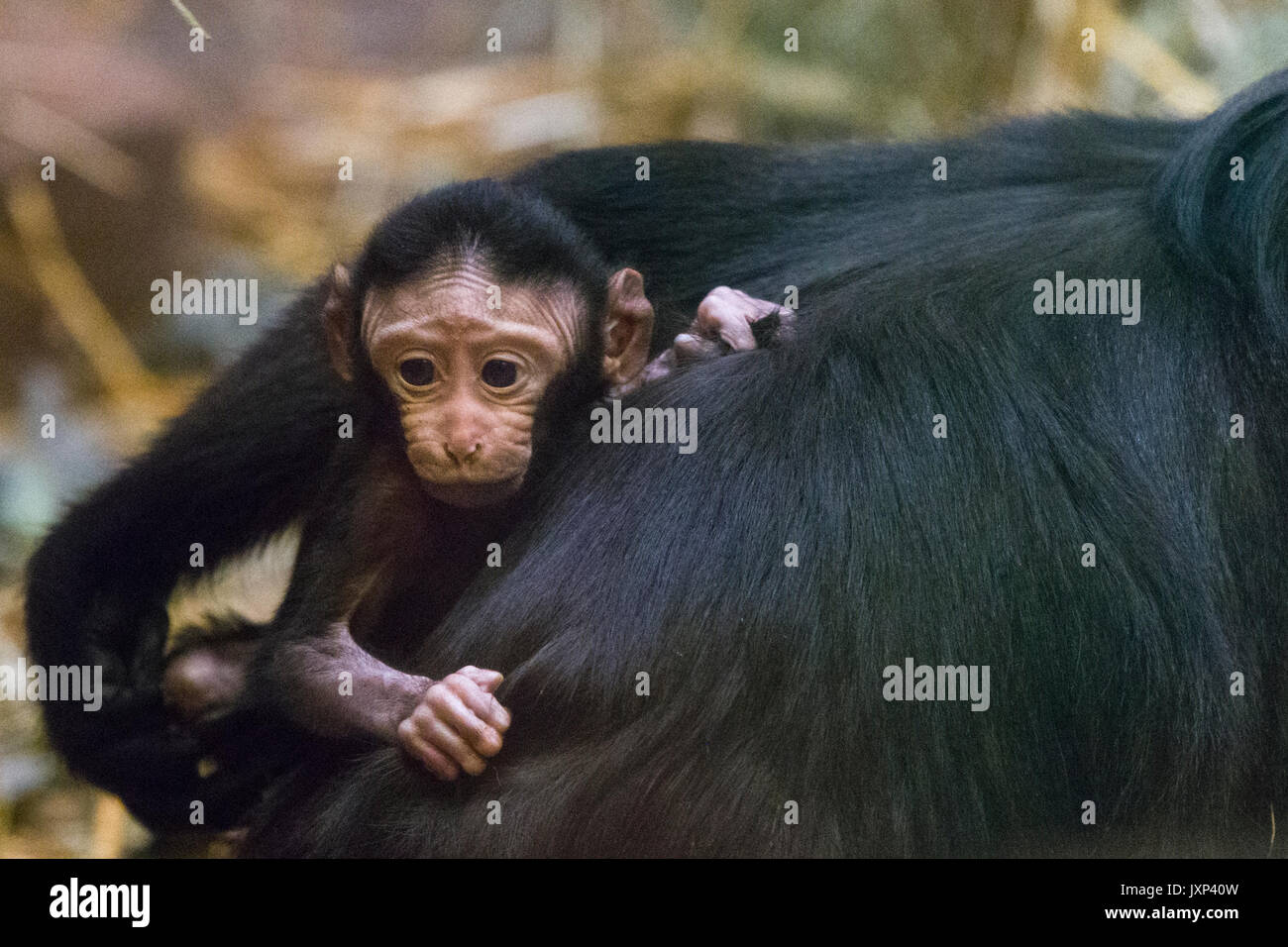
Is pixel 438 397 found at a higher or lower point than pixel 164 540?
higher

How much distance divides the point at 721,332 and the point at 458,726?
1042mm

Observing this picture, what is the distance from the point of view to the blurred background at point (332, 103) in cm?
698

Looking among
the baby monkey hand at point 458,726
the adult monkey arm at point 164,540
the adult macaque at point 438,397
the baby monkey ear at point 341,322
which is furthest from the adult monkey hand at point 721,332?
the adult monkey arm at point 164,540

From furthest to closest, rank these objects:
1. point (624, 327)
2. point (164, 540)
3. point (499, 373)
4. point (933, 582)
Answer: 1. point (164, 540)
2. point (624, 327)
3. point (499, 373)
4. point (933, 582)

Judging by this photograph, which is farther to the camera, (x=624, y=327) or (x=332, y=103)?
(x=332, y=103)

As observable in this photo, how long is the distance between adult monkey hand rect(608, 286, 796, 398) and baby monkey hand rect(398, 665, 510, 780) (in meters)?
0.79

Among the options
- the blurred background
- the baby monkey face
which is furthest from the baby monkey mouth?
the blurred background

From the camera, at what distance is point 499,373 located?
10.7 ft

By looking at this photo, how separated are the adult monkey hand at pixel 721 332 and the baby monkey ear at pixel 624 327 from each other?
1.2 inches

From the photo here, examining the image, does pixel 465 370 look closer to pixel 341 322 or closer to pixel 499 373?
pixel 499 373

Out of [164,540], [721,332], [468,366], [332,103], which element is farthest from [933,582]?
[332,103]

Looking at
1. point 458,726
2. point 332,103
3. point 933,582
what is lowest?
point 458,726

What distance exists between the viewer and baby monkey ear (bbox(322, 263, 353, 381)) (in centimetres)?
343
